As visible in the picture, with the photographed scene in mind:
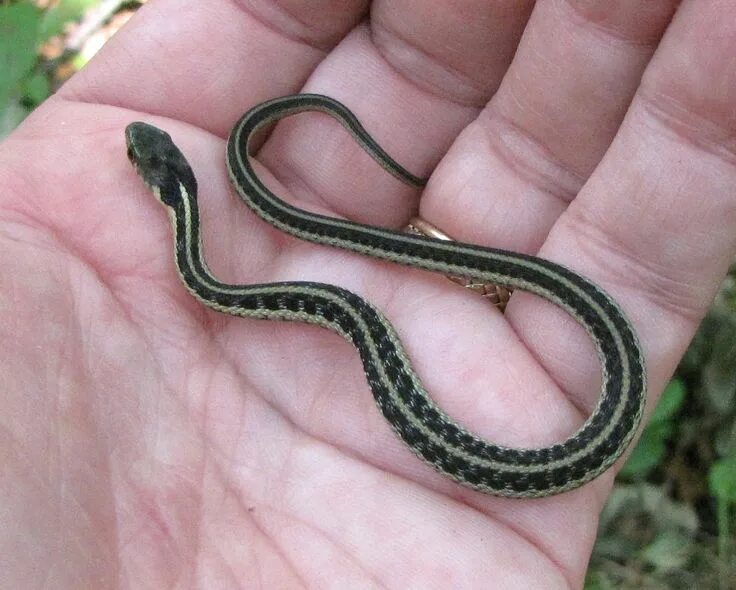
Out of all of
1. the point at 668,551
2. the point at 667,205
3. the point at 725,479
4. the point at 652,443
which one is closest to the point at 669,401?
the point at 652,443

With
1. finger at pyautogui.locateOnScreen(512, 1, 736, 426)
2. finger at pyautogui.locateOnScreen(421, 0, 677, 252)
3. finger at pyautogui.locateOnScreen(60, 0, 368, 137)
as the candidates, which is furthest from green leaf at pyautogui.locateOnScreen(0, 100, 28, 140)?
finger at pyautogui.locateOnScreen(512, 1, 736, 426)

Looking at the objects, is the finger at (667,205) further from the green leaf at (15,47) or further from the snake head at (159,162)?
the green leaf at (15,47)

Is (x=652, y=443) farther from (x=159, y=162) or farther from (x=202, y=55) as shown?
(x=202, y=55)

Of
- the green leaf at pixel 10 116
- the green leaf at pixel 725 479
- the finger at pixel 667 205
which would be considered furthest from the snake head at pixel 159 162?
the green leaf at pixel 725 479

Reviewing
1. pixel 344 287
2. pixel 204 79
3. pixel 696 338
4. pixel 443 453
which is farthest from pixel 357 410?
pixel 696 338

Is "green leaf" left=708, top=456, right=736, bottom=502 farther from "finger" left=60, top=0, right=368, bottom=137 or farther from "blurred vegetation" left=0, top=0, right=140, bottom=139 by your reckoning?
"blurred vegetation" left=0, top=0, right=140, bottom=139
